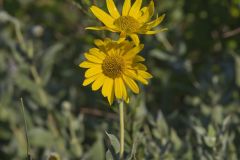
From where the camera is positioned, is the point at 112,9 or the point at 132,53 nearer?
the point at 132,53

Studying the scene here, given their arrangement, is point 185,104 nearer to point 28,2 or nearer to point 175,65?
point 175,65

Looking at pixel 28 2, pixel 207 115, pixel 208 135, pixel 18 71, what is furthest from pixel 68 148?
pixel 28 2

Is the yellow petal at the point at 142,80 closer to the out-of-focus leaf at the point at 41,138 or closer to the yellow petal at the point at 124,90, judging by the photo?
the yellow petal at the point at 124,90

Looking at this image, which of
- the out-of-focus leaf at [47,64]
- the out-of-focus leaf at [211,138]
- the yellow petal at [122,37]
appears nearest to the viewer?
the yellow petal at [122,37]

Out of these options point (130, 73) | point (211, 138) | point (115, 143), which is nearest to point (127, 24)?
point (130, 73)

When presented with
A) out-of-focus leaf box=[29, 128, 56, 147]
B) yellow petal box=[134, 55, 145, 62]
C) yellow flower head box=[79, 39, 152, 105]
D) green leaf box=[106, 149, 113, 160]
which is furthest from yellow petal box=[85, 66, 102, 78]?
out-of-focus leaf box=[29, 128, 56, 147]

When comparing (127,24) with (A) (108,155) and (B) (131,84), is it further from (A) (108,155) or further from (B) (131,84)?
(A) (108,155)

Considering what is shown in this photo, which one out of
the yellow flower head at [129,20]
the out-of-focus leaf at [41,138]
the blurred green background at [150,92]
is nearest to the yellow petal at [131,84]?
the yellow flower head at [129,20]

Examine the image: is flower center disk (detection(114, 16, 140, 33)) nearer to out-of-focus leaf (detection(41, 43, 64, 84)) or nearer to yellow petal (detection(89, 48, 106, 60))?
yellow petal (detection(89, 48, 106, 60))

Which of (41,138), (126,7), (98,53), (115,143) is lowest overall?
(41,138)
